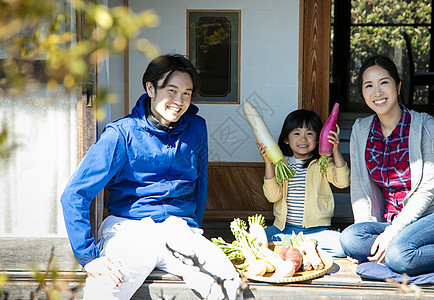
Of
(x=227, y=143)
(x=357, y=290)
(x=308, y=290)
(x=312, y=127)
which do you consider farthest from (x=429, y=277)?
(x=227, y=143)

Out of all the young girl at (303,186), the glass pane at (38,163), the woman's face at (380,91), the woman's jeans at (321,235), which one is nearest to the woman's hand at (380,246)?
the woman's jeans at (321,235)

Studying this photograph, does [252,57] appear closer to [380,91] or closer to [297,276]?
[380,91]

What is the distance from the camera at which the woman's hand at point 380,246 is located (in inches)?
107

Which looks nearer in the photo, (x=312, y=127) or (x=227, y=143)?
(x=312, y=127)

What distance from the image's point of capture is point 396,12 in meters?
7.74

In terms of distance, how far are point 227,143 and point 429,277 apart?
1.88 m

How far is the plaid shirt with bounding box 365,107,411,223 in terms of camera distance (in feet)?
9.44

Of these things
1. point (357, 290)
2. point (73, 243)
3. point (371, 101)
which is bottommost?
point (357, 290)

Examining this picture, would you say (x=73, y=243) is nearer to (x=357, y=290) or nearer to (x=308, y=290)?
(x=308, y=290)

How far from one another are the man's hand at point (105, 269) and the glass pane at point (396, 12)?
6.10 m

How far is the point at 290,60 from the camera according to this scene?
13.1 ft

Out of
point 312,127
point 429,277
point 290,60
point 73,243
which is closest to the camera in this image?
point 73,243

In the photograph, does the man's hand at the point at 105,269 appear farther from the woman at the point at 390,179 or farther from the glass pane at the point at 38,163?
the woman at the point at 390,179

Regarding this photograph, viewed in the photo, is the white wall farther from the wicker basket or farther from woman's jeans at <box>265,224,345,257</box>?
the wicker basket
